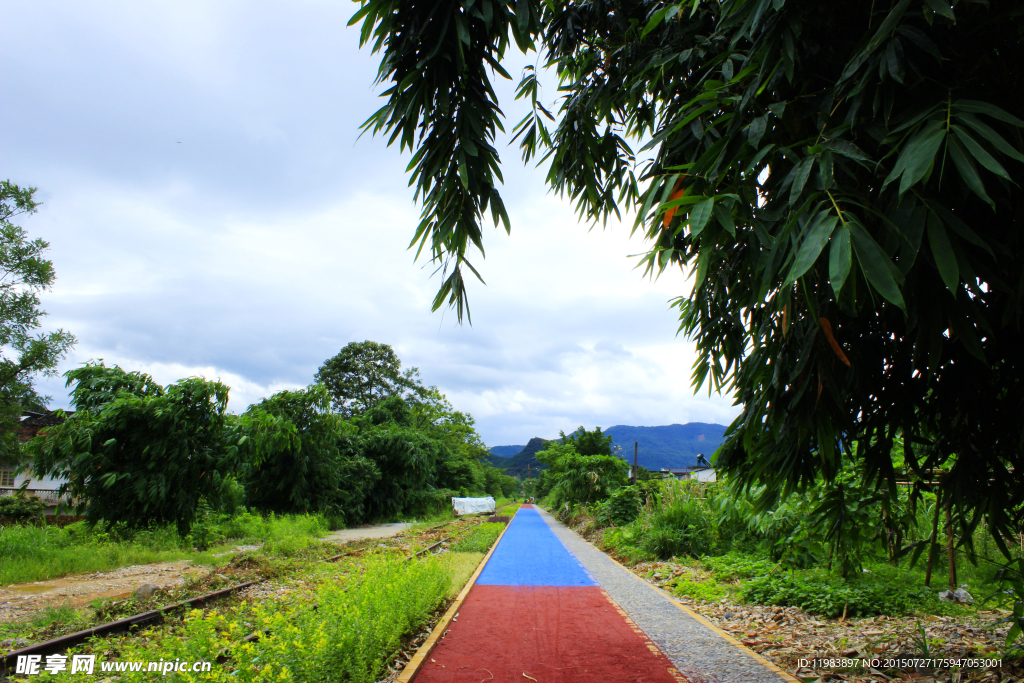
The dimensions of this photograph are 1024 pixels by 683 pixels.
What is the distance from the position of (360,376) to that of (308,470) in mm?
24704

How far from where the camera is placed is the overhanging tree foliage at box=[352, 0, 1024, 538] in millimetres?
1793

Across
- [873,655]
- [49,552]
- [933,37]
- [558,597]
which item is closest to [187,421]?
[49,552]

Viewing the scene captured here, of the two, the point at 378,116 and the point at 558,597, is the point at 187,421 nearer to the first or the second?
the point at 558,597

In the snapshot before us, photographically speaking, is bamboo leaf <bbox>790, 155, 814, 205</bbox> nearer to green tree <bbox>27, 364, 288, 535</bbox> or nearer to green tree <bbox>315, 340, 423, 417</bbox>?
green tree <bbox>27, 364, 288, 535</bbox>

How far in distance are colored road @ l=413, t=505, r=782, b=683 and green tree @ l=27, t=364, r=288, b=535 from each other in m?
6.06

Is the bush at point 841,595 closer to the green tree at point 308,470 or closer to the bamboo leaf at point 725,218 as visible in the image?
the bamboo leaf at point 725,218

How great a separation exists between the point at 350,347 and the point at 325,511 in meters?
25.8

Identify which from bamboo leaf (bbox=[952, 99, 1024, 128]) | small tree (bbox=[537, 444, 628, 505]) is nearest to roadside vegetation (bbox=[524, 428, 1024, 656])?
bamboo leaf (bbox=[952, 99, 1024, 128])

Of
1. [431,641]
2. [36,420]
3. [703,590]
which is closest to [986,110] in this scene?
[431,641]

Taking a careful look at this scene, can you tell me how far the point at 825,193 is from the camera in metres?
1.80

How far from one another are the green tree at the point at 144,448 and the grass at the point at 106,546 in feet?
2.09

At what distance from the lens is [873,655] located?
3752 millimetres

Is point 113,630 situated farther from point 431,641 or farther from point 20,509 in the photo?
point 20,509

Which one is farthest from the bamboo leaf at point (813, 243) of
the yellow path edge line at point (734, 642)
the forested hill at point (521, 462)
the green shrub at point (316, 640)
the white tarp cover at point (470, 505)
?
the forested hill at point (521, 462)
